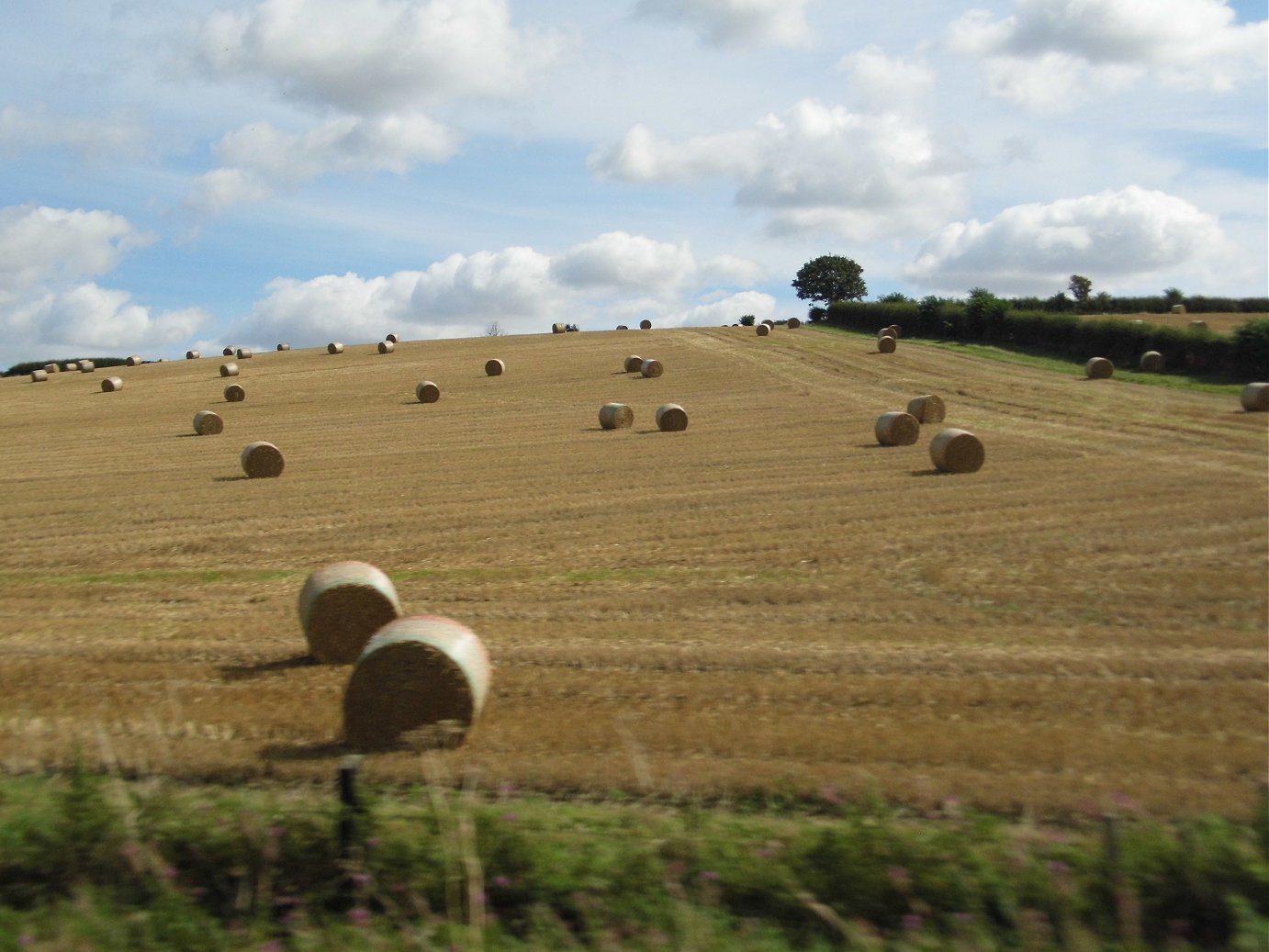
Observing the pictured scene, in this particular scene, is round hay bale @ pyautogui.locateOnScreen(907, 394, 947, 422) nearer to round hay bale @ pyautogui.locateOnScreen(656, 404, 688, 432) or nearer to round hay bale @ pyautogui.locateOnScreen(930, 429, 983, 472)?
round hay bale @ pyautogui.locateOnScreen(656, 404, 688, 432)

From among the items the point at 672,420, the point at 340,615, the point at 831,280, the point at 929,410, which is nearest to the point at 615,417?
the point at 672,420

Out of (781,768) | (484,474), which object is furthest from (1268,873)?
(484,474)

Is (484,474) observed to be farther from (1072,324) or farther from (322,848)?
(1072,324)

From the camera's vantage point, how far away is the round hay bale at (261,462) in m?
24.2

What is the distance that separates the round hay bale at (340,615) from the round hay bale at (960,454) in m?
12.5

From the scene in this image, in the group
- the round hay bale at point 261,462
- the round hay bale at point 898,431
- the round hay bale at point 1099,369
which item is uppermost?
the round hay bale at point 1099,369

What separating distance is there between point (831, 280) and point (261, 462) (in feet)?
343

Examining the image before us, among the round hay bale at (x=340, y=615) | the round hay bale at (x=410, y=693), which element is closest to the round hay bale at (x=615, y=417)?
the round hay bale at (x=340, y=615)

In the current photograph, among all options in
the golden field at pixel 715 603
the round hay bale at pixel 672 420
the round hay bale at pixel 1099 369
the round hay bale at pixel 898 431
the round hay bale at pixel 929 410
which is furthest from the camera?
the round hay bale at pixel 1099 369

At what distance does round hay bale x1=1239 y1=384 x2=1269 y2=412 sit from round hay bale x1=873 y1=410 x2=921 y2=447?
9226 mm

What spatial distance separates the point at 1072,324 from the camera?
46.0 metres

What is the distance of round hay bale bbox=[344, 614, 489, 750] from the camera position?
336 inches

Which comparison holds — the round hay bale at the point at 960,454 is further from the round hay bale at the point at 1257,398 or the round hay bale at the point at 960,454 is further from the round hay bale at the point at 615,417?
the round hay bale at the point at 1257,398

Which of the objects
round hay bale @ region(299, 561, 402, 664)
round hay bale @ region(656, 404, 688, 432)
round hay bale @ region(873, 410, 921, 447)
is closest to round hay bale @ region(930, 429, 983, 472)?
round hay bale @ region(873, 410, 921, 447)
